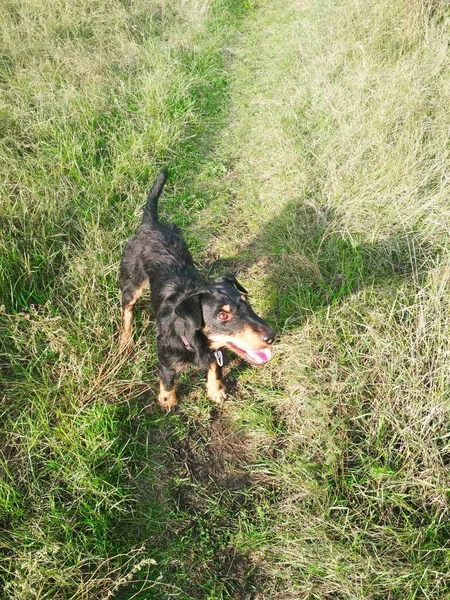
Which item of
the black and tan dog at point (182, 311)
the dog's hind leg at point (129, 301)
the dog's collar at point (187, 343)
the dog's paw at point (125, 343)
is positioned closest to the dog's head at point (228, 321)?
Answer: the black and tan dog at point (182, 311)

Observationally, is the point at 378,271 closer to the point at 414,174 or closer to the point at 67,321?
the point at 414,174

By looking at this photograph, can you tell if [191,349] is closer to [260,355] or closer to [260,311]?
[260,355]

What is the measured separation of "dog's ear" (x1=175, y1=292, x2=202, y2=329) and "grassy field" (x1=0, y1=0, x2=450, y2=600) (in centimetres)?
89

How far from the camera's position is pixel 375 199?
3832 millimetres

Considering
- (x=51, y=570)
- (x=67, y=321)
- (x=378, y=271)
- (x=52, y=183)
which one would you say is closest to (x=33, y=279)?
(x=67, y=321)

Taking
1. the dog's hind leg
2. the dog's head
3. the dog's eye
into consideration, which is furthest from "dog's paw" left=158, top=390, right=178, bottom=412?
the dog's eye

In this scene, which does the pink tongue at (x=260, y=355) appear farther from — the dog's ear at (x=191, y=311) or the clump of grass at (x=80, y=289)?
the clump of grass at (x=80, y=289)

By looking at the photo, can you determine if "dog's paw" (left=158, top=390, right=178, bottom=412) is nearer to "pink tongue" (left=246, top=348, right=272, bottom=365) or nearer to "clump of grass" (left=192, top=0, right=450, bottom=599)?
"clump of grass" (left=192, top=0, right=450, bottom=599)

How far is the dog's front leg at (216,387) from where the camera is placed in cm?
314

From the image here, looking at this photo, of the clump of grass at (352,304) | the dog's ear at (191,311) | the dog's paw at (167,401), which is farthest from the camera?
the dog's paw at (167,401)

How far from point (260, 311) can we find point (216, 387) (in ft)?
3.17

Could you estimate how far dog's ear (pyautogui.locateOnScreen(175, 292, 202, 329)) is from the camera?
2562mm

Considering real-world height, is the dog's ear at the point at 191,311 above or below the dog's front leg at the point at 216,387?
above

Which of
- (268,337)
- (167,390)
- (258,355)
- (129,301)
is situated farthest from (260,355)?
(129,301)
